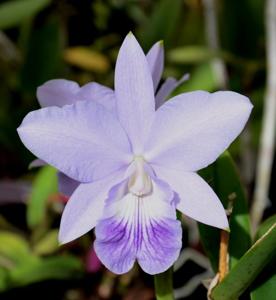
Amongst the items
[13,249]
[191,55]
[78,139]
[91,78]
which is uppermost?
[78,139]

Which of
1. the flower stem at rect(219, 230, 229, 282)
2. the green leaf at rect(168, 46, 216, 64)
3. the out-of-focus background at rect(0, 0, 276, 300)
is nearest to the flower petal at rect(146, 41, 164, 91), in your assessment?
the flower stem at rect(219, 230, 229, 282)

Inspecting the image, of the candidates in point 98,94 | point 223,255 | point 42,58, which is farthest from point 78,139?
point 42,58

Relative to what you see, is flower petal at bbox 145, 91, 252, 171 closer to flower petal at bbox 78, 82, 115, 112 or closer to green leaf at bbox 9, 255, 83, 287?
flower petal at bbox 78, 82, 115, 112

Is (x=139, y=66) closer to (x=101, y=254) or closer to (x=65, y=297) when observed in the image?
(x=101, y=254)

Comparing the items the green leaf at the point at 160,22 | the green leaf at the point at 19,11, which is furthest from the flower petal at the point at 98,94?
the green leaf at the point at 160,22

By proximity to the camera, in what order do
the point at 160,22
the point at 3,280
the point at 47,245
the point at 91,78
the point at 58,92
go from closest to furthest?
1. the point at 58,92
2. the point at 3,280
3. the point at 47,245
4. the point at 160,22
5. the point at 91,78

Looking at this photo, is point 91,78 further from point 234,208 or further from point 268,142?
point 234,208
